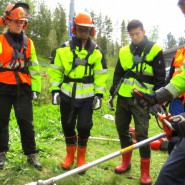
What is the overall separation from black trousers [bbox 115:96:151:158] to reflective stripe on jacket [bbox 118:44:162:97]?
0.49ft

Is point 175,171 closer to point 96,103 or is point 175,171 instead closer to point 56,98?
point 96,103

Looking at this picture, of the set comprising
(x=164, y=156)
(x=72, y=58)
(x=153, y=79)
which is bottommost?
(x=164, y=156)

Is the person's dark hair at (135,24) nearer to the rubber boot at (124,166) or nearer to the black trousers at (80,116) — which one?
the black trousers at (80,116)

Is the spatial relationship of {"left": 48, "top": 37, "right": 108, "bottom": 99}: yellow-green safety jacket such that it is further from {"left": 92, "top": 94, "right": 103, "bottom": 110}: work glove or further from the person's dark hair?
the person's dark hair

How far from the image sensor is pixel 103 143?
260 inches

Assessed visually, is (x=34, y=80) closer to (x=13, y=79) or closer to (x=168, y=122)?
(x=13, y=79)

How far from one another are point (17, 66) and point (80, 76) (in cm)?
88

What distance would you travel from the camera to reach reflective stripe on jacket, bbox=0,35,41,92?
13.9 feet

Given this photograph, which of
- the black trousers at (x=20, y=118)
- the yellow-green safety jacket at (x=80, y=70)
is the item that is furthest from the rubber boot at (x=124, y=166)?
the black trousers at (x=20, y=118)

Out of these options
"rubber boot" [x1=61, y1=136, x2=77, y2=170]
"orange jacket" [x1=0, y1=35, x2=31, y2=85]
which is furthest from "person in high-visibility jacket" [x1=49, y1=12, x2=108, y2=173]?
"orange jacket" [x1=0, y1=35, x2=31, y2=85]

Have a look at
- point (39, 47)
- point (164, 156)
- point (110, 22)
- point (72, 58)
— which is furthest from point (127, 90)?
point (110, 22)

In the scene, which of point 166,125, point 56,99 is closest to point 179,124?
point 166,125

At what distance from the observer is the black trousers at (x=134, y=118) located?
4438 millimetres

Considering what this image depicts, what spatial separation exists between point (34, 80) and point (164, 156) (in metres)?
3.01
